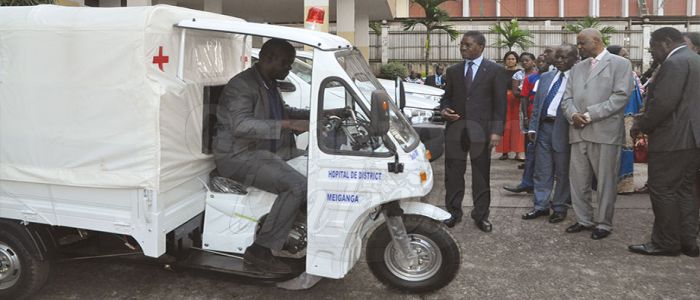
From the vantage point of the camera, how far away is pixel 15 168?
3945 millimetres

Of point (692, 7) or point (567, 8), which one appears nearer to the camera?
point (692, 7)

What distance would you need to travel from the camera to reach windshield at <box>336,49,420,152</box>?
12.9 feet

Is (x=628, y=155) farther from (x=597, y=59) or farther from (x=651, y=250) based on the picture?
(x=651, y=250)

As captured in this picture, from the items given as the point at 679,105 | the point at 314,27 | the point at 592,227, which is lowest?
the point at 592,227

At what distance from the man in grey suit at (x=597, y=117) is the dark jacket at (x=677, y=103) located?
0.38 metres

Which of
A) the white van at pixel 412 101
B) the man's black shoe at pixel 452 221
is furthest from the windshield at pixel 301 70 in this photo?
the man's black shoe at pixel 452 221

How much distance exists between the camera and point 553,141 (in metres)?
6.08

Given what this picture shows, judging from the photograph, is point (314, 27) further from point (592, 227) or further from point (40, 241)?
point (592, 227)

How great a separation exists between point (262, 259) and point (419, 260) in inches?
41.8

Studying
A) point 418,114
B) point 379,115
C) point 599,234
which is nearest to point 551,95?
point 599,234

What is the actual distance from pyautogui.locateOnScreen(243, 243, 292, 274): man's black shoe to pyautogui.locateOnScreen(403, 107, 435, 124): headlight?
464 cm

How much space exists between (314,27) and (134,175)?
1.71m

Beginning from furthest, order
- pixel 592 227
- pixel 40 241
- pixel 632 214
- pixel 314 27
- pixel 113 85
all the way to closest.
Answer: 1. pixel 632 214
2. pixel 592 227
3. pixel 314 27
4. pixel 40 241
5. pixel 113 85

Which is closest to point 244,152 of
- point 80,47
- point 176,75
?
point 176,75
